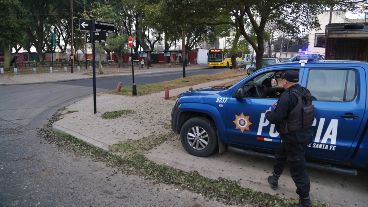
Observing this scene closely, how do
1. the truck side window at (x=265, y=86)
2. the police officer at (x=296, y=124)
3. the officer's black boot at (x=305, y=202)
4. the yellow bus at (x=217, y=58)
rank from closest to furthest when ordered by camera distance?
the police officer at (x=296, y=124)
the officer's black boot at (x=305, y=202)
the truck side window at (x=265, y=86)
the yellow bus at (x=217, y=58)

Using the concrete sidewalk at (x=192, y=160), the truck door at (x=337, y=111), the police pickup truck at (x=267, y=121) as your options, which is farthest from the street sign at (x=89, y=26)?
the truck door at (x=337, y=111)

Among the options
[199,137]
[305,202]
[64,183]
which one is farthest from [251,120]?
[64,183]

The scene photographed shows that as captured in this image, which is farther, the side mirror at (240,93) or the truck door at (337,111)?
the side mirror at (240,93)

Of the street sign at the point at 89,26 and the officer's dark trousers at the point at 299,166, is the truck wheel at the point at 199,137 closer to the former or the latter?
the officer's dark trousers at the point at 299,166

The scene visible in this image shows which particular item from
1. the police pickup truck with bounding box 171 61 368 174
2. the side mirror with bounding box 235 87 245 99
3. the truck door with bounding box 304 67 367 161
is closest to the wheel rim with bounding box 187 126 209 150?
the police pickup truck with bounding box 171 61 368 174

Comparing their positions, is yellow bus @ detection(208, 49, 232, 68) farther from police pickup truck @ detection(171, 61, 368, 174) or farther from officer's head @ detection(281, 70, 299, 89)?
officer's head @ detection(281, 70, 299, 89)

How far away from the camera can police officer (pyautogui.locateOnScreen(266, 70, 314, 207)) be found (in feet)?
13.9

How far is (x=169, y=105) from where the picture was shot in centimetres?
1247

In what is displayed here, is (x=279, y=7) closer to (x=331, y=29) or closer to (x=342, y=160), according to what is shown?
(x=331, y=29)

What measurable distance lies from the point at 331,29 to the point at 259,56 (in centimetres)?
260

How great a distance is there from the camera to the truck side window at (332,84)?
4.90 meters

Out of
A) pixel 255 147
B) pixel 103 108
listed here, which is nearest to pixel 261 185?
pixel 255 147

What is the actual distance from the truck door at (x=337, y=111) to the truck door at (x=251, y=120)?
45 centimetres

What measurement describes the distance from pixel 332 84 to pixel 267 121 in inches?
41.6
